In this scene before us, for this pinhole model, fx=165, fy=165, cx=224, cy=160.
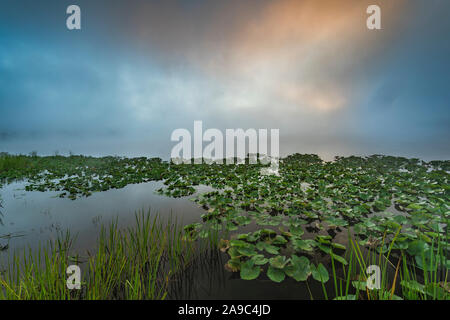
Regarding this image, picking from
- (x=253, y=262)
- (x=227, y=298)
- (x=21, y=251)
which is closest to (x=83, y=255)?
(x=21, y=251)

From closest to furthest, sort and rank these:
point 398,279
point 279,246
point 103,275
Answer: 1. point 103,275
2. point 398,279
3. point 279,246

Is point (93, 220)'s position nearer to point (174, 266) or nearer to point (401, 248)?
point (174, 266)

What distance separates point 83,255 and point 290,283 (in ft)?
12.3

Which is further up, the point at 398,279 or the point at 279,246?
the point at 279,246

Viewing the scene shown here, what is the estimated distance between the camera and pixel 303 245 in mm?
3008

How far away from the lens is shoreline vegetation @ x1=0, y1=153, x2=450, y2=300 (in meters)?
2.09

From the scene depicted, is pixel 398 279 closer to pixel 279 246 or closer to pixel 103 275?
pixel 279 246

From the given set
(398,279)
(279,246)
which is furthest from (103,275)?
(398,279)

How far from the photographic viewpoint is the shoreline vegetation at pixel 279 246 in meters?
2.09

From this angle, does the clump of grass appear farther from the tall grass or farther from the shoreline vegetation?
the tall grass

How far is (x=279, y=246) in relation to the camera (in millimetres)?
3326

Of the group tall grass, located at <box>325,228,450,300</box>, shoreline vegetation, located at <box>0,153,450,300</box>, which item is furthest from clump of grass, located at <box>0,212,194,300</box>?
tall grass, located at <box>325,228,450,300</box>
